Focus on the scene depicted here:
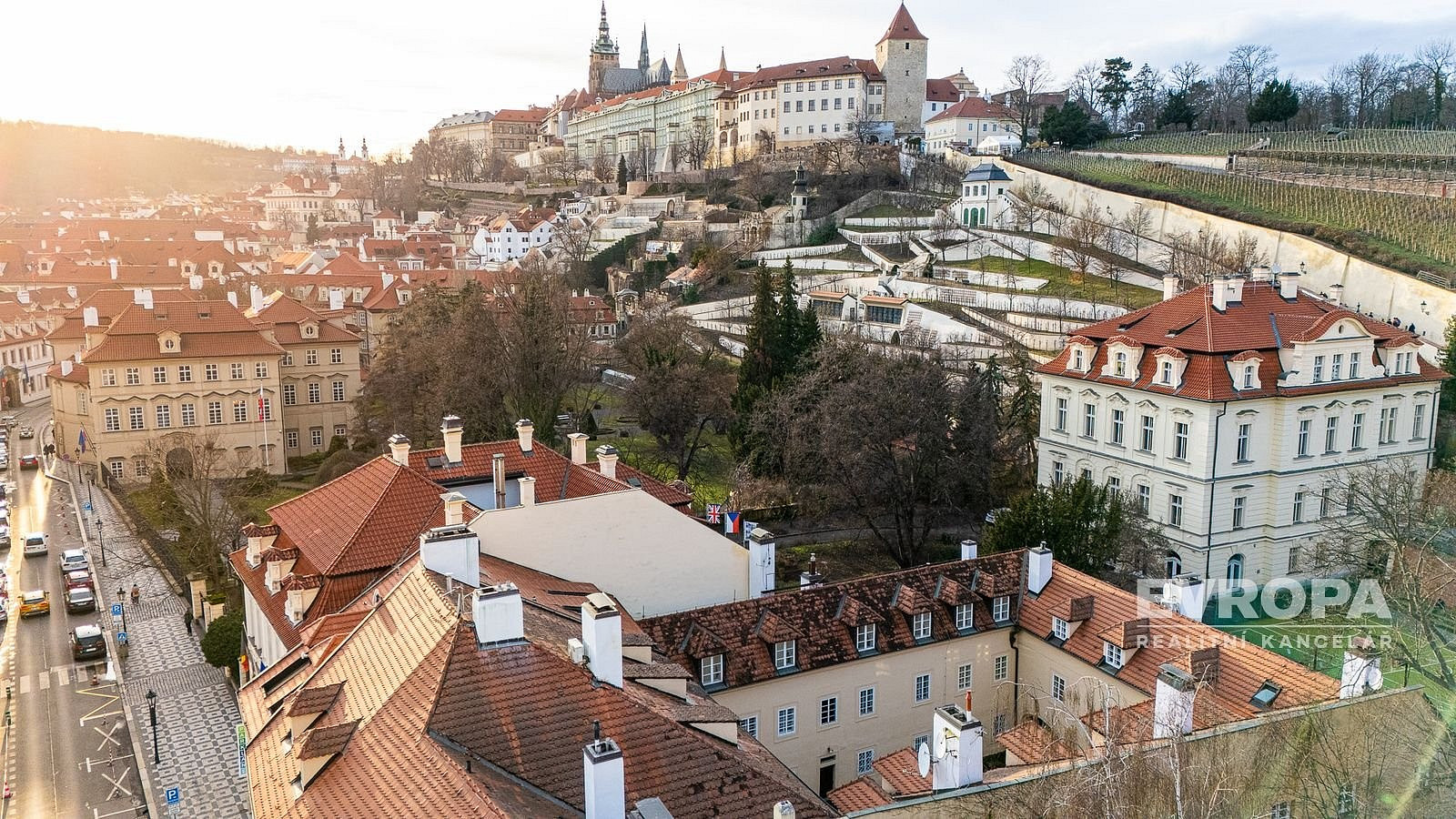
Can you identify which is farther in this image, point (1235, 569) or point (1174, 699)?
point (1235, 569)

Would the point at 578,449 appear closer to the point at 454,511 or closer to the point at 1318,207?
the point at 454,511

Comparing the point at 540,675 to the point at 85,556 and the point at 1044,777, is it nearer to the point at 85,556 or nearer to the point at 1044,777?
the point at 1044,777

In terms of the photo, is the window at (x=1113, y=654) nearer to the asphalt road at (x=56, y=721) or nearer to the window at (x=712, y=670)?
the window at (x=712, y=670)

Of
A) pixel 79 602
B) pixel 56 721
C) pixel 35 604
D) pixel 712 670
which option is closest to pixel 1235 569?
pixel 712 670

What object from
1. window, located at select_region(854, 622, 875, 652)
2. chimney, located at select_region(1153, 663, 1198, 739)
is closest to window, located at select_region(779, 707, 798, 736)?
window, located at select_region(854, 622, 875, 652)

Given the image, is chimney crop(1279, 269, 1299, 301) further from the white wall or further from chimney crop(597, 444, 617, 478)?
chimney crop(597, 444, 617, 478)

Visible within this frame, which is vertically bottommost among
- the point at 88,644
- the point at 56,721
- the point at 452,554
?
the point at 56,721

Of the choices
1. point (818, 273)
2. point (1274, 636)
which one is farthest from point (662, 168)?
point (1274, 636)
